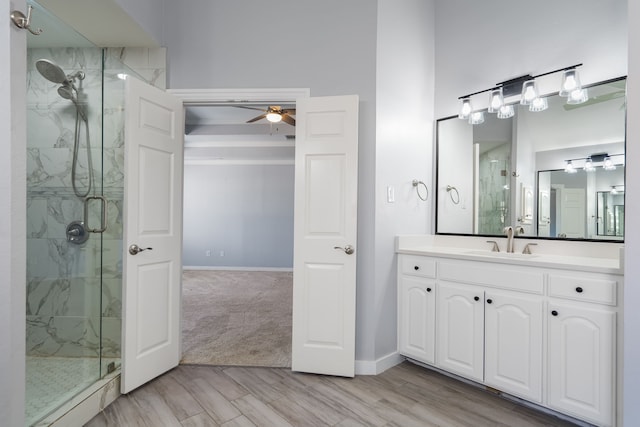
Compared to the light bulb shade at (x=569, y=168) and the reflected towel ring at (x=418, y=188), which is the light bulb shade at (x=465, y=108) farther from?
the light bulb shade at (x=569, y=168)

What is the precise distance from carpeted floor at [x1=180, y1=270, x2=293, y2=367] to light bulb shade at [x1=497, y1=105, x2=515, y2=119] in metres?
2.53

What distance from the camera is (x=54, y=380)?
1.91 m

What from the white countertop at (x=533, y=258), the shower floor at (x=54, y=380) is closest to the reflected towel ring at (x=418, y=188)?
the white countertop at (x=533, y=258)

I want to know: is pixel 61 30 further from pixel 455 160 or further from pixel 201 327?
pixel 455 160

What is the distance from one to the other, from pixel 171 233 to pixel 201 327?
1.40 m

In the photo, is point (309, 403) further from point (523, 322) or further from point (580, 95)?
point (580, 95)

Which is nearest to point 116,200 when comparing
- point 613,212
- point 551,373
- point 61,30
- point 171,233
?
point 171,233

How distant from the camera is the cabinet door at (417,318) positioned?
227cm

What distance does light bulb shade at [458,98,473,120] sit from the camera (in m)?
2.55

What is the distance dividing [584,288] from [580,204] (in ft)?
2.31

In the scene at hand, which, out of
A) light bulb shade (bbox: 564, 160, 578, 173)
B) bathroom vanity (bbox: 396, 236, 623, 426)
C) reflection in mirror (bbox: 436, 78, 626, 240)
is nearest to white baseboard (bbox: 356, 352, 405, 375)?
bathroom vanity (bbox: 396, 236, 623, 426)

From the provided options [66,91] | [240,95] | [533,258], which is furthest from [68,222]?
[533,258]

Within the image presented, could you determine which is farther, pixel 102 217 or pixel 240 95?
pixel 240 95

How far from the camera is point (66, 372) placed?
6.60ft
